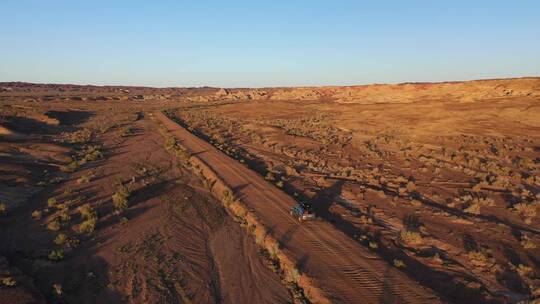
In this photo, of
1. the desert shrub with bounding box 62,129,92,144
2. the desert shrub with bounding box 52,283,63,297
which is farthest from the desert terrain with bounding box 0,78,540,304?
the desert shrub with bounding box 62,129,92,144

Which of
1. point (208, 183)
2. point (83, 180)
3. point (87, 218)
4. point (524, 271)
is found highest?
point (87, 218)

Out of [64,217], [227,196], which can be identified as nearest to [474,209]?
[227,196]

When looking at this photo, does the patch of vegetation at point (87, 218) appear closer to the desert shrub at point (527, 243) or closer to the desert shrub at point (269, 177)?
the desert shrub at point (269, 177)

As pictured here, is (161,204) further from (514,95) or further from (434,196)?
(514,95)

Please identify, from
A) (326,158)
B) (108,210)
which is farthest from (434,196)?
(108,210)

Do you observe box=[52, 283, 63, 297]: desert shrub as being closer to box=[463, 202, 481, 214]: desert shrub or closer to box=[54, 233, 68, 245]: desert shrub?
box=[54, 233, 68, 245]: desert shrub

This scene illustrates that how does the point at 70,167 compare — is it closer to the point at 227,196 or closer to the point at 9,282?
the point at 227,196
